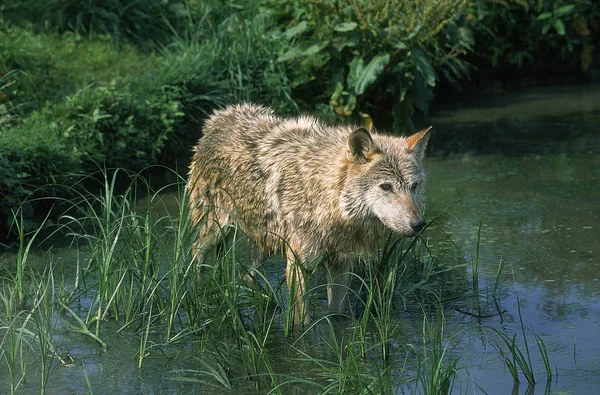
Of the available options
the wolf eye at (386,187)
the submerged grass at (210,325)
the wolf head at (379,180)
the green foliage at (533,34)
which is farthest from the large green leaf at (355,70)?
the wolf eye at (386,187)

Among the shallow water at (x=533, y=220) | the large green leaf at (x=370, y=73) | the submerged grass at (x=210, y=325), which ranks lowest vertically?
the shallow water at (x=533, y=220)

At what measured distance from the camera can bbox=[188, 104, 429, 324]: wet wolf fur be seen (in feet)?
20.8

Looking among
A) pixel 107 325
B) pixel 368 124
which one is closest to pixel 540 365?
pixel 107 325

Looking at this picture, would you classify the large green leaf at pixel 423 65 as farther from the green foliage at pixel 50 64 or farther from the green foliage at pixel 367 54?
the green foliage at pixel 50 64

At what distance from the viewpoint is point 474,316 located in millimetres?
6734

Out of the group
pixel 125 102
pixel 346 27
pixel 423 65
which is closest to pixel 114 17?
pixel 125 102

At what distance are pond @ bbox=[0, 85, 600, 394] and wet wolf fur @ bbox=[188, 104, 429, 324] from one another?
0.39 meters

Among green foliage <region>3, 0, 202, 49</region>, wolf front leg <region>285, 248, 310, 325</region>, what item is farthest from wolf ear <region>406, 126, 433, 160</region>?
green foliage <region>3, 0, 202, 49</region>

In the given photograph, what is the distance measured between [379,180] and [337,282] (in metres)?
0.90

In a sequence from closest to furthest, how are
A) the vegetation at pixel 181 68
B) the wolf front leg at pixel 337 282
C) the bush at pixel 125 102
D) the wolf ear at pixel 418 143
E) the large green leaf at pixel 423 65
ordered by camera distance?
the wolf ear at pixel 418 143 → the wolf front leg at pixel 337 282 → the bush at pixel 125 102 → the vegetation at pixel 181 68 → the large green leaf at pixel 423 65

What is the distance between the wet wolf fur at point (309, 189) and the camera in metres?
6.34

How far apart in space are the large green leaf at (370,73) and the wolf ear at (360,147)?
16.2ft

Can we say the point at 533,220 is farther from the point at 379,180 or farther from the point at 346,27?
the point at 346,27

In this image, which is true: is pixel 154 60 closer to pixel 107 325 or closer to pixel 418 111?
pixel 418 111
